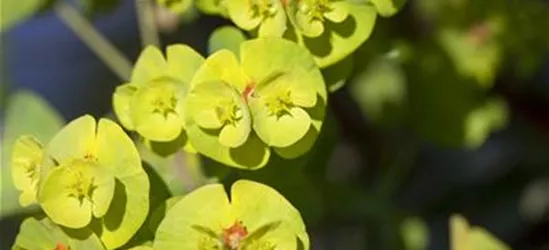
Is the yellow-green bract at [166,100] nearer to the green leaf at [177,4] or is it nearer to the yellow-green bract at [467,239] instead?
the green leaf at [177,4]

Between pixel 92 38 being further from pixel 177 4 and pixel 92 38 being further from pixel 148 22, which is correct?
pixel 177 4

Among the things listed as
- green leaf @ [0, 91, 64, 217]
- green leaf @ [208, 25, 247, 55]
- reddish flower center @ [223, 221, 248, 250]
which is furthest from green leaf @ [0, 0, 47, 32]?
reddish flower center @ [223, 221, 248, 250]

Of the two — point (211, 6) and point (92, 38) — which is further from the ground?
point (211, 6)

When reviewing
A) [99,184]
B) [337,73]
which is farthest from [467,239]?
[99,184]

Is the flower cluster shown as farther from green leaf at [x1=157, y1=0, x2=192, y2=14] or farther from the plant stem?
the plant stem

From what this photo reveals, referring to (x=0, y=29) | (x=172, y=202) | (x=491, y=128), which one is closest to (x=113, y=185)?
(x=172, y=202)

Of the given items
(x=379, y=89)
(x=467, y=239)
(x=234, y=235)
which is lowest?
(x=379, y=89)

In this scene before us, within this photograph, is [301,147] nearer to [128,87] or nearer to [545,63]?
[128,87]

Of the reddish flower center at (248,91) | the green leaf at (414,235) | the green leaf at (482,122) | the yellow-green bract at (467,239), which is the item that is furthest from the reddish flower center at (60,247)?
the green leaf at (482,122)
